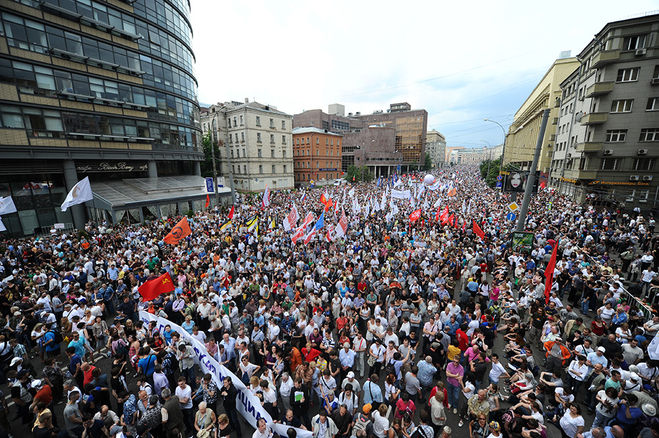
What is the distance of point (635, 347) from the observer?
6.91 metres

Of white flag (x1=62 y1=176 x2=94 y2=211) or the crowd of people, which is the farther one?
white flag (x1=62 y1=176 x2=94 y2=211)

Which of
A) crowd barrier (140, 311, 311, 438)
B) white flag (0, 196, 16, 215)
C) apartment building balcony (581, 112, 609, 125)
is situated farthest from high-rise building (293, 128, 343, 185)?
crowd barrier (140, 311, 311, 438)

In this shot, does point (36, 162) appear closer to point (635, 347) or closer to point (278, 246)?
point (278, 246)

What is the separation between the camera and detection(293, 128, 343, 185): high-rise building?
6631 centimetres

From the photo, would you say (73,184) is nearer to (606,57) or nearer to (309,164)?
(309,164)

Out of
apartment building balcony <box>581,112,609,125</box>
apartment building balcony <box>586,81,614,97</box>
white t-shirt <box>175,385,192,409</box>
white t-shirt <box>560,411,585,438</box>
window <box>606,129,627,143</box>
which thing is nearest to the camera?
white t-shirt <box>560,411,585,438</box>

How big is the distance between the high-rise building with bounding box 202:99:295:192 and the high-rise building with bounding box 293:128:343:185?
8319mm

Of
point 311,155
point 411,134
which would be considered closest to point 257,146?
point 311,155

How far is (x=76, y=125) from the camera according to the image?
24.0m

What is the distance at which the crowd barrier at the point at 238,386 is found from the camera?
5.66m

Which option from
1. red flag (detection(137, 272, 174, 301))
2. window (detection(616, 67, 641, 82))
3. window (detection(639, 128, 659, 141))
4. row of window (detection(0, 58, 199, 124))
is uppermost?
window (detection(616, 67, 641, 82))

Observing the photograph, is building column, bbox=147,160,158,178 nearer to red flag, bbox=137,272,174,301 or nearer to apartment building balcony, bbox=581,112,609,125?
red flag, bbox=137,272,174,301

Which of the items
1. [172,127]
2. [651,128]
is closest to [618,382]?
[651,128]

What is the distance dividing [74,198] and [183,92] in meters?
24.6
